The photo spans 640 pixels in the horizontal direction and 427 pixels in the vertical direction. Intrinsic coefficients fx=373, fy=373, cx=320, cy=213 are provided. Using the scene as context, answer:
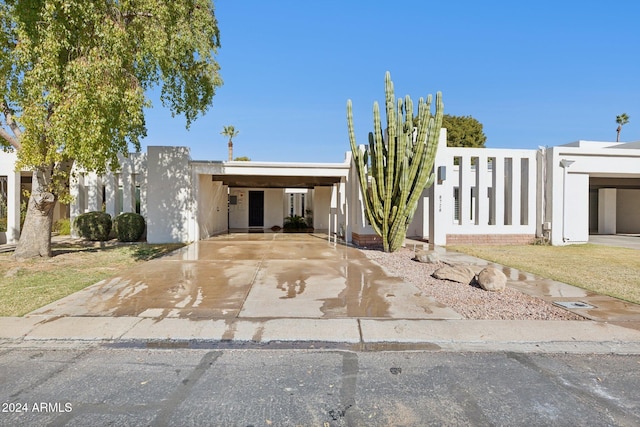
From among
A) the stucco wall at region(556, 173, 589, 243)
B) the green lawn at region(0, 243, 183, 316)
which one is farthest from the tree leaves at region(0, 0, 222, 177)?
the stucco wall at region(556, 173, 589, 243)

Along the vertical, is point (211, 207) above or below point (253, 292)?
above

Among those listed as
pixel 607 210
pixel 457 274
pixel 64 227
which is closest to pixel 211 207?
pixel 64 227

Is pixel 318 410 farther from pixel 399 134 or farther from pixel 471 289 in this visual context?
pixel 399 134

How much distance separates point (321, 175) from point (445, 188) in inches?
195

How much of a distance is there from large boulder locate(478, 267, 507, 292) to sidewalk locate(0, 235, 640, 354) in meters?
0.53

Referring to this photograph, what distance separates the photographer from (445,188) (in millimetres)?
14656

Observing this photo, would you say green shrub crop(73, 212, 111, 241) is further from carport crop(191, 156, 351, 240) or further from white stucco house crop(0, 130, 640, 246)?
carport crop(191, 156, 351, 240)

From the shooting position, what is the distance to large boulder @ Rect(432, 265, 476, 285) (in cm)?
741

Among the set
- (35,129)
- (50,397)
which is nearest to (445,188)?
(35,129)

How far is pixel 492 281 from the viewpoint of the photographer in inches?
264

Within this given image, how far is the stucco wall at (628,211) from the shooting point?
2267 centimetres

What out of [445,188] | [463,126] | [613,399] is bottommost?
[613,399]

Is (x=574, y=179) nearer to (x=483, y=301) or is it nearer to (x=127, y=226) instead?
(x=483, y=301)

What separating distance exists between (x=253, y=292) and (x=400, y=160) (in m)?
6.25
